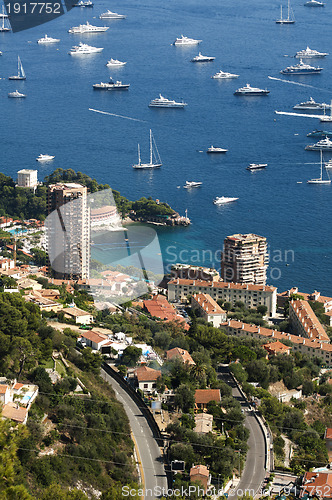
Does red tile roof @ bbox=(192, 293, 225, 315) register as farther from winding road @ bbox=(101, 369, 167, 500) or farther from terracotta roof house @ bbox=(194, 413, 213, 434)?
terracotta roof house @ bbox=(194, 413, 213, 434)

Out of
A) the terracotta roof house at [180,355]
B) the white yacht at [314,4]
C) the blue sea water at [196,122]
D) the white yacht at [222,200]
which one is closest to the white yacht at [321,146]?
the blue sea water at [196,122]

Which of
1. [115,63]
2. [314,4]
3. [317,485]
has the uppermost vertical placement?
[314,4]

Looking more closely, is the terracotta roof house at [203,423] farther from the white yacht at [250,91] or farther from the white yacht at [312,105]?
the white yacht at [250,91]

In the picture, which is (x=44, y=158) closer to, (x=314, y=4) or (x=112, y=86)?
(x=112, y=86)

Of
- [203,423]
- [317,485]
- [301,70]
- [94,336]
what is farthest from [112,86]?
[317,485]

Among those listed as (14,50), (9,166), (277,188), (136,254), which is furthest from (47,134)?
(14,50)

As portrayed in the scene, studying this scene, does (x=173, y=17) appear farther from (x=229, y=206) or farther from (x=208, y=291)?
(x=208, y=291)
